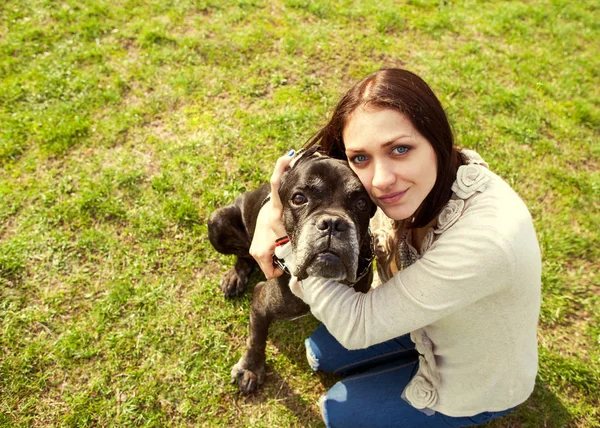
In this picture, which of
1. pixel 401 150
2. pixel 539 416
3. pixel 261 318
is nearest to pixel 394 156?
pixel 401 150

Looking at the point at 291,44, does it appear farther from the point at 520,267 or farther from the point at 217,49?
the point at 520,267

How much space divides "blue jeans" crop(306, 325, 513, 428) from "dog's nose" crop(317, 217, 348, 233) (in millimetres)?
1653

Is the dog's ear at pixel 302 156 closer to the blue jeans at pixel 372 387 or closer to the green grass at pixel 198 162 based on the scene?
the blue jeans at pixel 372 387

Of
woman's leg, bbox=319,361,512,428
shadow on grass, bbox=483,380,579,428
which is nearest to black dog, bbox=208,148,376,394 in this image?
woman's leg, bbox=319,361,512,428

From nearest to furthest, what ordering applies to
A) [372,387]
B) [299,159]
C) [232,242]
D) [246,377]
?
[299,159] < [372,387] < [246,377] < [232,242]

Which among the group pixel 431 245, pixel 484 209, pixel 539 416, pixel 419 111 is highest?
pixel 419 111

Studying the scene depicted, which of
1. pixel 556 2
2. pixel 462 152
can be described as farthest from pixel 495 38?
pixel 462 152

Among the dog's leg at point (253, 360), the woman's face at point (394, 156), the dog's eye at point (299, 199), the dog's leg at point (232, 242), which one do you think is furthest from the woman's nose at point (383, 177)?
the dog's leg at point (232, 242)

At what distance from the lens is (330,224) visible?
8.68ft

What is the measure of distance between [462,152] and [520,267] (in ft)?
3.09

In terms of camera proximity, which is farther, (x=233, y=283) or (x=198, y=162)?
(x=198, y=162)

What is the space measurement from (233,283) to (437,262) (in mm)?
2493

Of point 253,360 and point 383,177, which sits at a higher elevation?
point 383,177

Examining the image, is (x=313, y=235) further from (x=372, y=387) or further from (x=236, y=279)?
(x=236, y=279)
